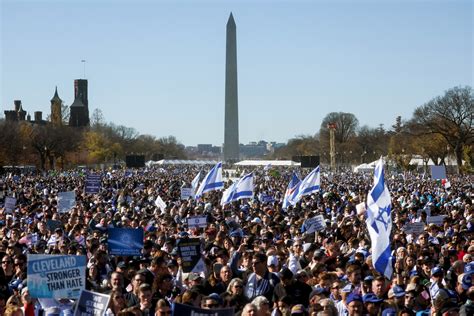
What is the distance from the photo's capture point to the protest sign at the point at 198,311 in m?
6.27

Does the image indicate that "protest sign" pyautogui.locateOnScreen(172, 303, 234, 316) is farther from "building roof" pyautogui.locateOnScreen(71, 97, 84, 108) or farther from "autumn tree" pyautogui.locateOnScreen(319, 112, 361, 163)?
"building roof" pyautogui.locateOnScreen(71, 97, 84, 108)

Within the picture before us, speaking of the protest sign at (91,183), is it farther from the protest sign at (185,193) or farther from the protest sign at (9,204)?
the protest sign at (9,204)

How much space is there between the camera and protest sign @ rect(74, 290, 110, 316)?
7.23 metres

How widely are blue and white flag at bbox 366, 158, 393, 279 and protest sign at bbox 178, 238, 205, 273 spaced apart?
214 cm

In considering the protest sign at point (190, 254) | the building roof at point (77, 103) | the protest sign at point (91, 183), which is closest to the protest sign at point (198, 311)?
the protest sign at point (190, 254)

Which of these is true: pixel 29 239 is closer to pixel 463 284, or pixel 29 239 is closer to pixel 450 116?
pixel 463 284

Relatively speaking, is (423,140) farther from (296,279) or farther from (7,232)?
(296,279)

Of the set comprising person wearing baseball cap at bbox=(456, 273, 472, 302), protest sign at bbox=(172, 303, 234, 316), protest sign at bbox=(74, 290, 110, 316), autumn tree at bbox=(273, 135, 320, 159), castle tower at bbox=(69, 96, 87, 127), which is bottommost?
person wearing baseball cap at bbox=(456, 273, 472, 302)

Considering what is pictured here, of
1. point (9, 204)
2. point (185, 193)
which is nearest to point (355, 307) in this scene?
point (9, 204)

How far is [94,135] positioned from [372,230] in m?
107

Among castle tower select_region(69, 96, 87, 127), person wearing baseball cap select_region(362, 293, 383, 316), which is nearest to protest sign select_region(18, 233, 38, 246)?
person wearing baseball cap select_region(362, 293, 383, 316)

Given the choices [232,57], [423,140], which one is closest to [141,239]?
[423,140]

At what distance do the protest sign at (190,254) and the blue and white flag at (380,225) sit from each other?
2138 millimetres

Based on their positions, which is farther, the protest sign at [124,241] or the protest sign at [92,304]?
the protest sign at [124,241]
